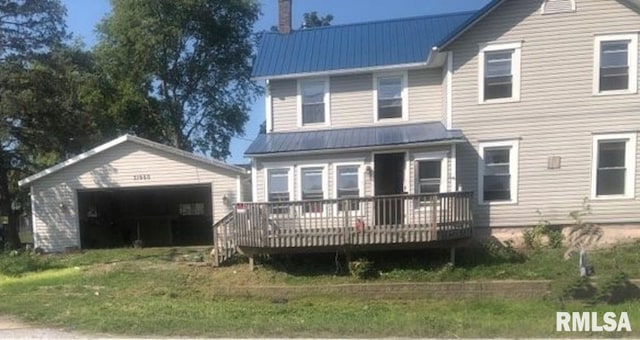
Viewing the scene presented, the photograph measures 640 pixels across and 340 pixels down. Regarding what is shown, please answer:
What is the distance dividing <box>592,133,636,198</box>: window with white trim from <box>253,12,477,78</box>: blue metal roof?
5402mm

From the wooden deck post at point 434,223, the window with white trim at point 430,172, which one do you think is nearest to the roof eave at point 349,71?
the window with white trim at point 430,172

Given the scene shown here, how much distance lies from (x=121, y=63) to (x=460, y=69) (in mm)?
22927

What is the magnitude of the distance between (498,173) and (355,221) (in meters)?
4.57

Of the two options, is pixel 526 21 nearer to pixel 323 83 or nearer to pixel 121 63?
pixel 323 83

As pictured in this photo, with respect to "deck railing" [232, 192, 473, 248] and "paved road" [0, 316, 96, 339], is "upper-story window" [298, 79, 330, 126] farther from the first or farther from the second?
"paved road" [0, 316, 96, 339]

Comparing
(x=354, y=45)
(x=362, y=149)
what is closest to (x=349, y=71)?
(x=354, y=45)

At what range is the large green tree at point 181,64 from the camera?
30.1m

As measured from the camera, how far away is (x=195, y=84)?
3359 cm

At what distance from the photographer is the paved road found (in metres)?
7.62

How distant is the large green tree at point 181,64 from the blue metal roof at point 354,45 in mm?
14024

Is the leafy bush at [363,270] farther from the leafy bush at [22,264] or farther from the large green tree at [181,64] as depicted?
the large green tree at [181,64]

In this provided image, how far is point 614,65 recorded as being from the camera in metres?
14.0

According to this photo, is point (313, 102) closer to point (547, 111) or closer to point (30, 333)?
point (547, 111)

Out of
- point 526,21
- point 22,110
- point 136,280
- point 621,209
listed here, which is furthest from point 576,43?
point 22,110
